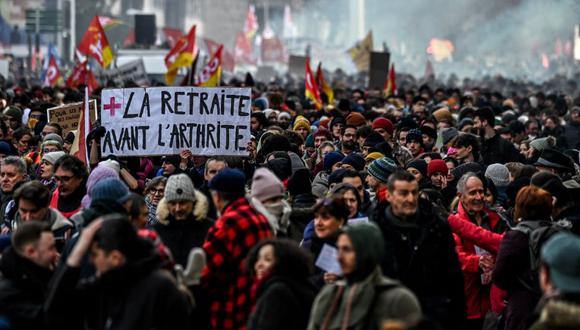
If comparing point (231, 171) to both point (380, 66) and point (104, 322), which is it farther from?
point (380, 66)

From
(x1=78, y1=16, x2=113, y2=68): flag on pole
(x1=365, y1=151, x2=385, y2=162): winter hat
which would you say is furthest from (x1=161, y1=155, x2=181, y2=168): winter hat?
(x1=78, y1=16, x2=113, y2=68): flag on pole

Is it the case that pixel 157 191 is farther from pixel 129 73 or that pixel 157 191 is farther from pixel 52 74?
pixel 52 74

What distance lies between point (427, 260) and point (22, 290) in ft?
7.03

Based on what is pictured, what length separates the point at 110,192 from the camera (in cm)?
786

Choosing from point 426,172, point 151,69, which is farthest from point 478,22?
point 426,172

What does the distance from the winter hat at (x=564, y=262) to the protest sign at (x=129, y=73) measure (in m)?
20.8

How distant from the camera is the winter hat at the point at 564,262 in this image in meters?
6.06

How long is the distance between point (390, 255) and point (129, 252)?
1.69m

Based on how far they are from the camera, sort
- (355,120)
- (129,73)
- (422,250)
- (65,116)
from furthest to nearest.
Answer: (129,73), (355,120), (65,116), (422,250)

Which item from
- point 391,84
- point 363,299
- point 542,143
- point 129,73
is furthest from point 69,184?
point 391,84

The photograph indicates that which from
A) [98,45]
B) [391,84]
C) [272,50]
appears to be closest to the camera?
[98,45]

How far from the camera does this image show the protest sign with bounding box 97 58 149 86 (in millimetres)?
26906

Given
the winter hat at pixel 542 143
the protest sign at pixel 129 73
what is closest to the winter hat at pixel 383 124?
Result: the winter hat at pixel 542 143

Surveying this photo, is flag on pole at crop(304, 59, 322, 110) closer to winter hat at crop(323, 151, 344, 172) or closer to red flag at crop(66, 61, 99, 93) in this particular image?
red flag at crop(66, 61, 99, 93)
